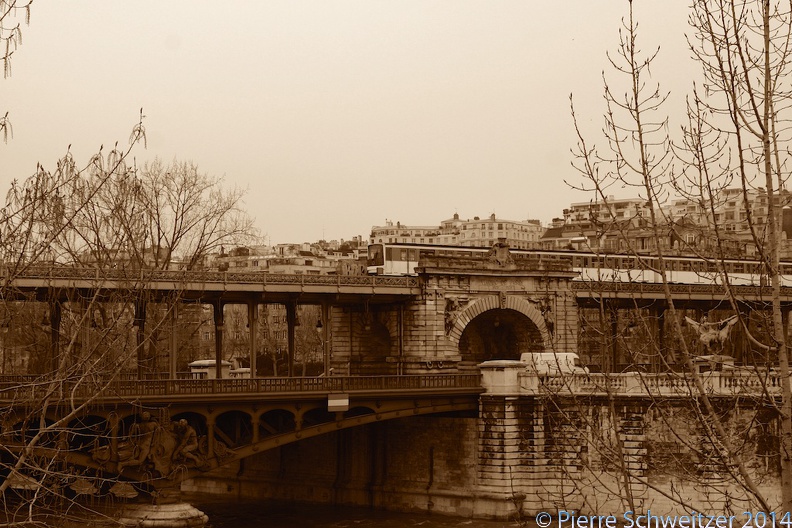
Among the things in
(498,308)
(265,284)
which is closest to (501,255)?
(498,308)

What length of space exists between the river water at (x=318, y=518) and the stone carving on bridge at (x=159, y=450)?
4284 mm

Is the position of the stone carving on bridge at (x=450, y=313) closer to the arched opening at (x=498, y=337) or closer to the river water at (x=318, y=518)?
the arched opening at (x=498, y=337)

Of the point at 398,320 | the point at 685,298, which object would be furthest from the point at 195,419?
the point at 685,298

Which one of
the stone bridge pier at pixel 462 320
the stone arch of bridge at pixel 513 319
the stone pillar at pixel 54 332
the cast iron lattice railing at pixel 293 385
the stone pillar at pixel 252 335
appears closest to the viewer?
the stone pillar at pixel 54 332

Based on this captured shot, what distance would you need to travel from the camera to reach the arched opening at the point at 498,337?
2061 inches

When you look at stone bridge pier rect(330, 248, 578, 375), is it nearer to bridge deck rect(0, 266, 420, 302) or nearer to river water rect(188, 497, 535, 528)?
bridge deck rect(0, 266, 420, 302)

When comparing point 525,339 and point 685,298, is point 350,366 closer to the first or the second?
point 525,339

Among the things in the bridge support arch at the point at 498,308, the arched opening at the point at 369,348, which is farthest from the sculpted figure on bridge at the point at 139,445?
the arched opening at the point at 369,348

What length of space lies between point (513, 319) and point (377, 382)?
42.9 ft

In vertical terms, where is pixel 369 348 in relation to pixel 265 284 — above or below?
below

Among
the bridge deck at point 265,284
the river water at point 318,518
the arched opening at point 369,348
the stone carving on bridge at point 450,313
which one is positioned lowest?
the river water at point 318,518

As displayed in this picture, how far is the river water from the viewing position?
4056 cm

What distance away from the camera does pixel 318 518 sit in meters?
42.7

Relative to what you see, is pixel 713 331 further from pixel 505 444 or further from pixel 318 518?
pixel 318 518
